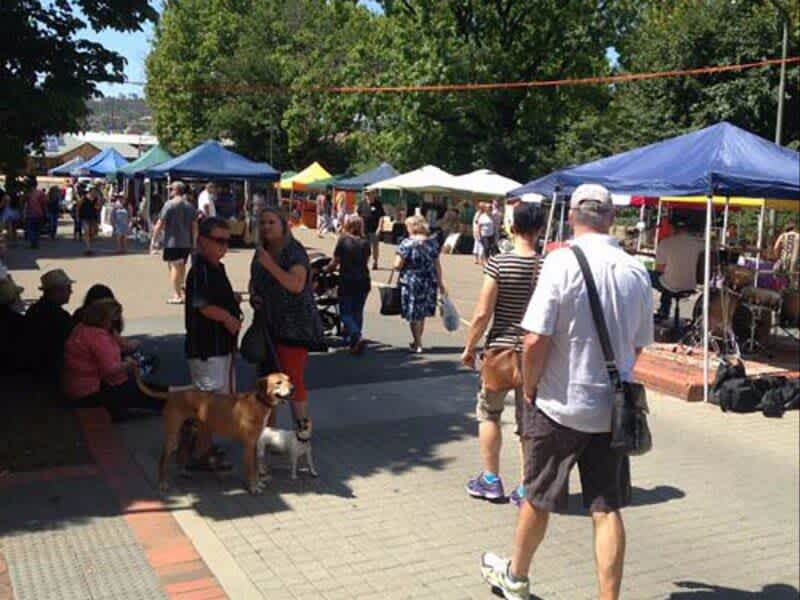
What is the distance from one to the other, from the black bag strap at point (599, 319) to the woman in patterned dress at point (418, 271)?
571 cm

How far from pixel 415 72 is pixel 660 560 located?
29.9 m

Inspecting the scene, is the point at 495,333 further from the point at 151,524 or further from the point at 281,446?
the point at 151,524

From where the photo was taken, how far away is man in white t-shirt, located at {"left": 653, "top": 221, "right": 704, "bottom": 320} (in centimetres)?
1030

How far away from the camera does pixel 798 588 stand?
1701mm

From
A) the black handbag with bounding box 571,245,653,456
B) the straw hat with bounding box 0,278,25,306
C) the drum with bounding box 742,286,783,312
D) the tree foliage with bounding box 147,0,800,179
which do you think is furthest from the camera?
the tree foliage with bounding box 147,0,800,179

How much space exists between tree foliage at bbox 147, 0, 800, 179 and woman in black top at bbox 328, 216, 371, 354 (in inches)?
419

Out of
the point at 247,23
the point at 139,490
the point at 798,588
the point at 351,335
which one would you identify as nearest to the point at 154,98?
the point at 247,23

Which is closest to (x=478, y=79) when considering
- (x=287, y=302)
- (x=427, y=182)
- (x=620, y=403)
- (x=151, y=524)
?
(x=427, y=182)

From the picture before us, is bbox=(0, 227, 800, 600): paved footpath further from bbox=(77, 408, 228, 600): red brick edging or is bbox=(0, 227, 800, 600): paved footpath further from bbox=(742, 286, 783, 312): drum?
bbox=(742, 286, 783, 312): drum

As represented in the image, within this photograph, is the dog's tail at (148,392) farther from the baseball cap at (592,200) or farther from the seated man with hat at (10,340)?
the baseball cap at (592,200)

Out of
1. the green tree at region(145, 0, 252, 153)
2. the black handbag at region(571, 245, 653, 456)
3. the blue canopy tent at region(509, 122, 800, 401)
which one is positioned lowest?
the black handbag at region(571, 245, 653, 456)

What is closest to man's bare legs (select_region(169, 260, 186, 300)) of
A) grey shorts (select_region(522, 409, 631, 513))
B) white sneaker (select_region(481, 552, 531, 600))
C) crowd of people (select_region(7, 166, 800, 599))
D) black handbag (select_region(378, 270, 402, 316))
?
crowd of people (select_region(7, 166, 800, 599))

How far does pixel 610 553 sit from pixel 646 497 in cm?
196

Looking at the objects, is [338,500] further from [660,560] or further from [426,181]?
[426,181]
